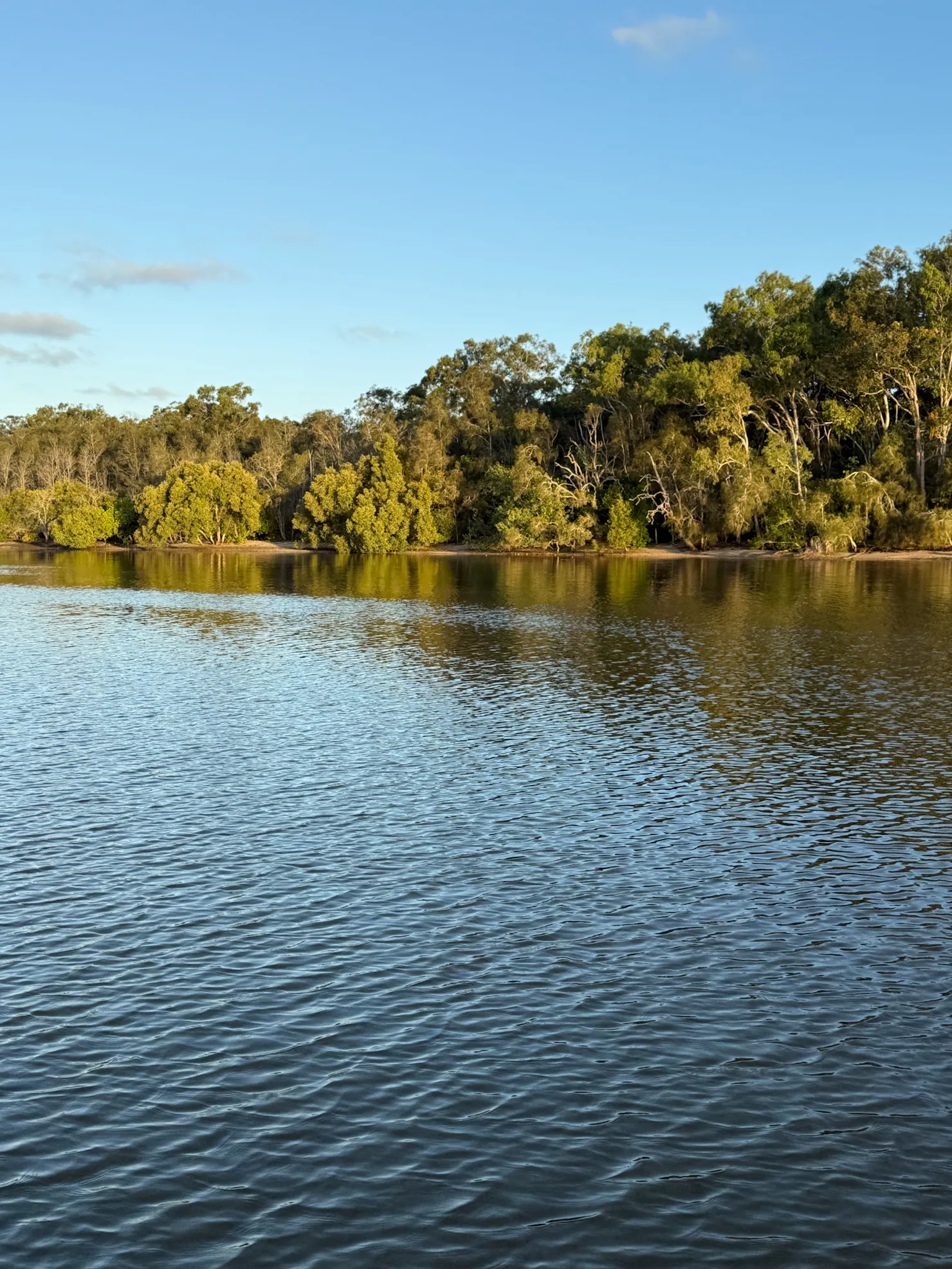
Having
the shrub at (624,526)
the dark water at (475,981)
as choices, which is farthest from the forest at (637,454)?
the dark water at (475,981)

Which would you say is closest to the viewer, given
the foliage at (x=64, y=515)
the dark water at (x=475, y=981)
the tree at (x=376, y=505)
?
the dark water at (x=475, y=981)

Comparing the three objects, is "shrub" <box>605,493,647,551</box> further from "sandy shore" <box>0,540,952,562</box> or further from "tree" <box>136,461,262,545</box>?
"tree" <box>136,461,262,545</box>

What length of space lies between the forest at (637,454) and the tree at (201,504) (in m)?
0.26

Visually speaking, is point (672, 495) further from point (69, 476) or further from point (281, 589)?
point (69, 476)

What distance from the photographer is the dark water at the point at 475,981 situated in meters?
10.2

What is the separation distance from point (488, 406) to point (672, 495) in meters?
31.4

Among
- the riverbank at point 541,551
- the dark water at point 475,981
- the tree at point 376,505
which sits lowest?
the dark water at point 475,981

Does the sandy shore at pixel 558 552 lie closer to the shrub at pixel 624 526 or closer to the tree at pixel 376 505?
the shrub at pixel 624 526

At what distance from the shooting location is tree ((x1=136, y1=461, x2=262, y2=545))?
147 metres

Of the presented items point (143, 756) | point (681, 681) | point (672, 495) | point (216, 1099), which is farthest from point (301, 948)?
point (672, 495)

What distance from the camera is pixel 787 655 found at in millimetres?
46188

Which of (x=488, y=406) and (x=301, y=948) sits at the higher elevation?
(x=488, y=406)

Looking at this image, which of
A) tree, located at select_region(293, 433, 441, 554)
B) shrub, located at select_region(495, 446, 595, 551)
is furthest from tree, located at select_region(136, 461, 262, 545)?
shrub, located at select_region(495, 446, 595, 551)

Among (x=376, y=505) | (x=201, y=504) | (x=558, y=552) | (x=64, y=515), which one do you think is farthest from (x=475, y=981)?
(x=64, y=515)
